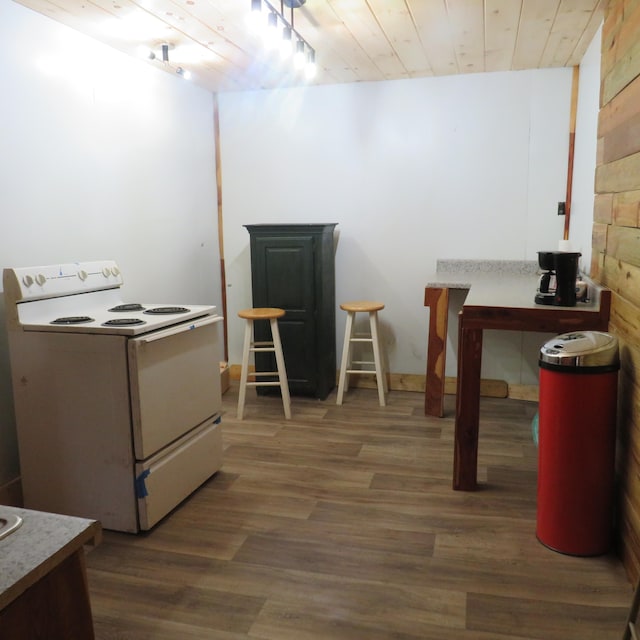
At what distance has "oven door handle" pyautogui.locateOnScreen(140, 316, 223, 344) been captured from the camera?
235cm

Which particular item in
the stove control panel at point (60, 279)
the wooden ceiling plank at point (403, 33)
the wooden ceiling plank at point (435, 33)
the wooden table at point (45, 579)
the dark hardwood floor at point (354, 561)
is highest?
the wooden ceiling plank at point (435, 33)

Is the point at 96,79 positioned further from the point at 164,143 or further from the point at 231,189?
the point at 231,189

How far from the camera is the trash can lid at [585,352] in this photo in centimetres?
211

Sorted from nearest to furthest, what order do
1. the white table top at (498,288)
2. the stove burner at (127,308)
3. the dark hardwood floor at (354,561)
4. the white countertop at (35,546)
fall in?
the white countertop at (35,546) < the dark hardwood floor at (354,561) < the white table top at (498,288) < the stove burner at (127,308)

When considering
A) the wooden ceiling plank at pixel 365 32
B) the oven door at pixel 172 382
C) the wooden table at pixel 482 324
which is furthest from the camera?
the wooden ceiling plank at pixel 365 32

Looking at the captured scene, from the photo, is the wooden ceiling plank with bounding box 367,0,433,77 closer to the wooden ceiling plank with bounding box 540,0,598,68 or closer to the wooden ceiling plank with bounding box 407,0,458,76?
the wooden ceiling plank with bounding box 407,0,458,76

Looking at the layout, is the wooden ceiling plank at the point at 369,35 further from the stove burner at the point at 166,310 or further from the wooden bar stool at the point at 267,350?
the wooden bar stool at the point at 267,350

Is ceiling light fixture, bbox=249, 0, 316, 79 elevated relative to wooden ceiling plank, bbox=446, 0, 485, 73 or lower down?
lower down

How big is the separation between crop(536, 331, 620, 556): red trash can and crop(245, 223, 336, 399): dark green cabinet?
2.05 meters

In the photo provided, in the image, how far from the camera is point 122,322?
243 cm

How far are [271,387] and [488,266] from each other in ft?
5.80

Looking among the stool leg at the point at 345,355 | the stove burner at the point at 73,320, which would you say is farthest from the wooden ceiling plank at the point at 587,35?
the stove burner at the point at 73,320

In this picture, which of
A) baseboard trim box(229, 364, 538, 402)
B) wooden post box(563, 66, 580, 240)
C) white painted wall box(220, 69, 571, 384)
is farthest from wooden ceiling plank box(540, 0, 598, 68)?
baseboard trim box(229, 364, 538, 402)

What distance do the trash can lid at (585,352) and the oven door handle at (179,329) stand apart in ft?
4.88
